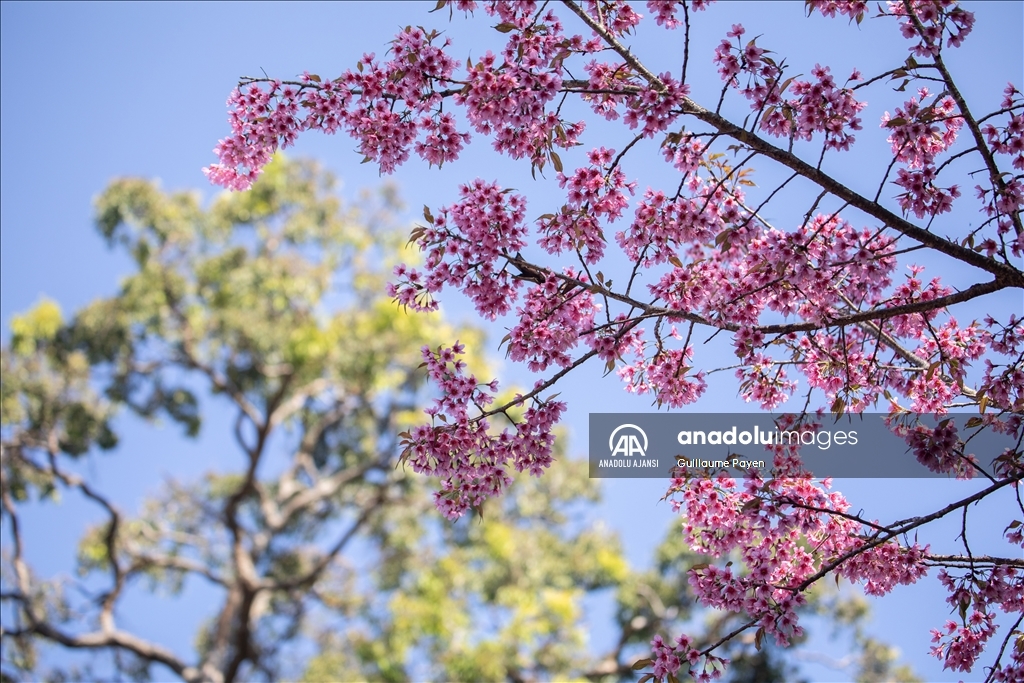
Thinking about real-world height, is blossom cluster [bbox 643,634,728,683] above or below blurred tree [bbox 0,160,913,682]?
below

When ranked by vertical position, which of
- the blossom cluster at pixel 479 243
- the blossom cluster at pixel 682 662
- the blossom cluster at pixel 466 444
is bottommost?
the blossom cluster at pixel 682 662

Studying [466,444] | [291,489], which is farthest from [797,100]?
[291,489]

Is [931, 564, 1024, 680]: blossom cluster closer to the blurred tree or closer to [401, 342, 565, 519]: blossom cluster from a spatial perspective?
[401, 342, 565, 519]: blossom cluster

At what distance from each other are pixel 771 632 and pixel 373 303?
31.9ft

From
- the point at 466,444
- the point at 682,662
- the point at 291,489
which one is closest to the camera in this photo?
the point at 682,662

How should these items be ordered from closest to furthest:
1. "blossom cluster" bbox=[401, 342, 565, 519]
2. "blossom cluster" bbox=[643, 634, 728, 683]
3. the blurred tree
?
"blossom cluster" bbox=[643, 634, 728, 683]
"blossom cluster" bbox=[401, 342, 565, 519]
the blurred tree

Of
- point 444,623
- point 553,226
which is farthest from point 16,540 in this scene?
point 553,226

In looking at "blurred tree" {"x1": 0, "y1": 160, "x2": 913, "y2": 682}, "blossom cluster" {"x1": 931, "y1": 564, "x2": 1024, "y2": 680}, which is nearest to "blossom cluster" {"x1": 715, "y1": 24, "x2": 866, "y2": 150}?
"blossom cluster" {"x1": 931, "y1": 564, "x2": 1024, "y2": 680}

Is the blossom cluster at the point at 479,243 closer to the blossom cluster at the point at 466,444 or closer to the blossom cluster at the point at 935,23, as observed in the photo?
the blossom cluster at the point at 466,444

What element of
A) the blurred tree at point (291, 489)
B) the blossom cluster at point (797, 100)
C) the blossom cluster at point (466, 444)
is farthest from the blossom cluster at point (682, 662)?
the blurred tree at point (291, 489)

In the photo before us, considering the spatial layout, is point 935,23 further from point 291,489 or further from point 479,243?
point 291,489

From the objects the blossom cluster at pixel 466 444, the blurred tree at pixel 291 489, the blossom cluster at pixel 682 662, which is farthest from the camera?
the blurred tree at pixel 291 489

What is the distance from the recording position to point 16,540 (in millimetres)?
9711

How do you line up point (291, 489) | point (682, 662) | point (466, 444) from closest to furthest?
point (682, 662)
point (466, 444)
point (291, 489)
